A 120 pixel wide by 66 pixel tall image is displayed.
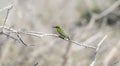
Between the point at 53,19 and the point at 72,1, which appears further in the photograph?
the point at 72,1

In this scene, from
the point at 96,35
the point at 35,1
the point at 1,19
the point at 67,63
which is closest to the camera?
the point at 1,19

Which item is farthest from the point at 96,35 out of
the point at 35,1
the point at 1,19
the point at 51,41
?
the point at 35,1

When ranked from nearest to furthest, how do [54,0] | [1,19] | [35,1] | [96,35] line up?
[1,19] → [96,35] → [35,1] → [54,0]

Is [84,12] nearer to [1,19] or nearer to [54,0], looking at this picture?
[54,0]

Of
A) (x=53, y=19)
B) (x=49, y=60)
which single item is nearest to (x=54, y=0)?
(x=53, y=19)

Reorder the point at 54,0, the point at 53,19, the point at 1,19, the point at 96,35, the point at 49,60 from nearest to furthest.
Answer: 1. the point at 1,19
2. the point at 49,60
3. the point at 96,35
4. the point at 53,19
5. the point at 54,0

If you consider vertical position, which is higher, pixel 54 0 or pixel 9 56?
pixel 54 0

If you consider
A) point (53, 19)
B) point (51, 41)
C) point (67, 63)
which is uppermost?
point (53, 19)

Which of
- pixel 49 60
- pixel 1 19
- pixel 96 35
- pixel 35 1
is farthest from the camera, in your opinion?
pixel 35 1

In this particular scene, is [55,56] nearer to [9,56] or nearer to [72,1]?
[9,56]
